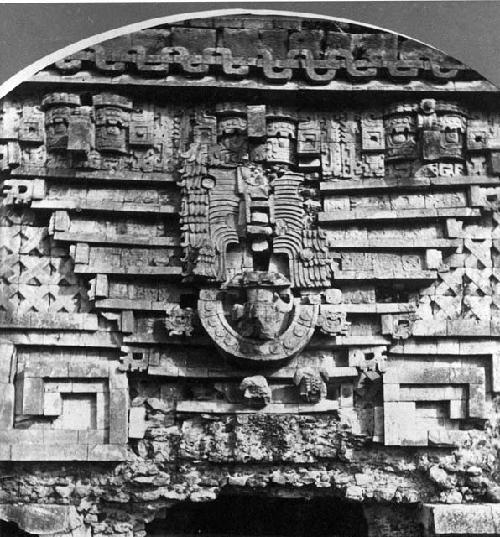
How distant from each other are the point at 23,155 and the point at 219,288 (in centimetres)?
206

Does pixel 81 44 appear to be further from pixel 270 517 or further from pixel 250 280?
pixel 270 517

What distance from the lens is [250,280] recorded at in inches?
303

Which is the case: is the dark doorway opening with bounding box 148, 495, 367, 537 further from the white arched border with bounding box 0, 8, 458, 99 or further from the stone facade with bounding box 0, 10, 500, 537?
the white arched border with bounding box 0, 8, 458, 99

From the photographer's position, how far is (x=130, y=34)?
316 inches

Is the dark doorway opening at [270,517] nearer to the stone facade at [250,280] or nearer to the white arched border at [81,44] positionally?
the stone facade at [250,280]

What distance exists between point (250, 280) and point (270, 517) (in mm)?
2503

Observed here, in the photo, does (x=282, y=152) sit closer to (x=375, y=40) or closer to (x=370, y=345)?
(x=375, y=40)

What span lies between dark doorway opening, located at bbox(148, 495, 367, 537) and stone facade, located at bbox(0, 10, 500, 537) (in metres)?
0.33

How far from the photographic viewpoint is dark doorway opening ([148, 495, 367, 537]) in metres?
8.50

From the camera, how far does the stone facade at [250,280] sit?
302 inches

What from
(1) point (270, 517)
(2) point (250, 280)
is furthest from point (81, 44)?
(1) point (270, 517)

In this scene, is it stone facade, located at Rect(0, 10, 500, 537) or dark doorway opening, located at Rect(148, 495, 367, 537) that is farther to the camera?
dark doorway opening, located at Rect(148, 495, 367, 537)

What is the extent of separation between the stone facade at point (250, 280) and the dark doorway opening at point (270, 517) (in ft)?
1.09

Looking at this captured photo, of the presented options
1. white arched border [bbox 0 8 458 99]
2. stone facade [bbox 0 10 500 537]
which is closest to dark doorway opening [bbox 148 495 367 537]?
stone facade [bbox 0 10 500 537]
